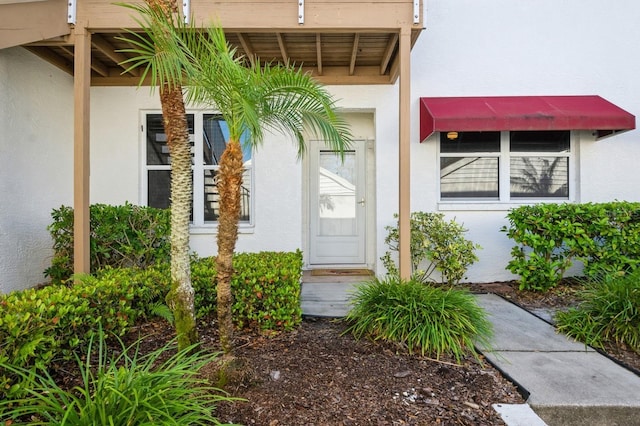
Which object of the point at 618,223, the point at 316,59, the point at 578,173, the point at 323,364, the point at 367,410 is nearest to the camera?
the point at 367,410

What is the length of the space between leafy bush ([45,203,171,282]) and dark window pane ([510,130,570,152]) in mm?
5293

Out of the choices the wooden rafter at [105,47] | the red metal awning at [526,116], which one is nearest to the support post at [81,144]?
the wooden rafter at [105,47]

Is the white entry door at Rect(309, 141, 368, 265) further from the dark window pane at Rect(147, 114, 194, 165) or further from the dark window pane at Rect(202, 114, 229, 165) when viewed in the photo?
the dark window pane at Rect(147, 114, 194, 165)

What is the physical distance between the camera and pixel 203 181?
570cm

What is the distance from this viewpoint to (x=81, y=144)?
3832mm

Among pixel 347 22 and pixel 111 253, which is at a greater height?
pixel 347 22

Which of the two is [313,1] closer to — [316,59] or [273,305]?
[316,59]

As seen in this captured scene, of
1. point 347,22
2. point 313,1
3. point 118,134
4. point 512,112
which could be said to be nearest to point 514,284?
point 512,112

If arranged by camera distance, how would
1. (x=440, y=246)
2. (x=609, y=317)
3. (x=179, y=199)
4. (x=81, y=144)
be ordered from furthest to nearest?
(x=440, y=246) < (x=81, y=144) < (x=609, y=317) < (x=179, y=199)

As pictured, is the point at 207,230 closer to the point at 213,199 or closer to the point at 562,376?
the point at 213,199

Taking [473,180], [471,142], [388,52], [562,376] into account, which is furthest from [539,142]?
[562,376]

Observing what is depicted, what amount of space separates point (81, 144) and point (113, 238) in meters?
1.27

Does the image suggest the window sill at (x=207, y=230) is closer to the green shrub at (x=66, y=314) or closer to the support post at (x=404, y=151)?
the green shrub at (x=66, y=314)

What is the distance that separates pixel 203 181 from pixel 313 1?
3079 millimetres
